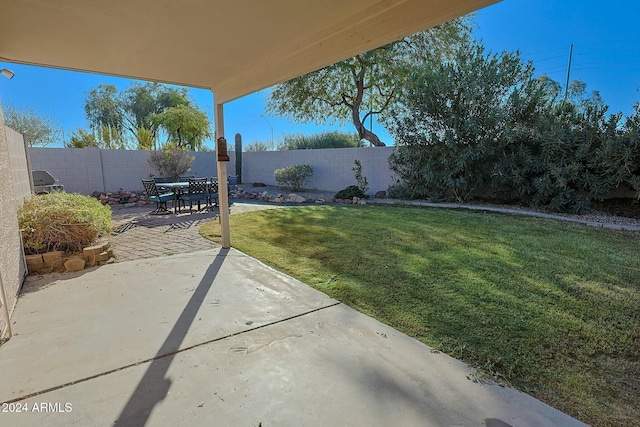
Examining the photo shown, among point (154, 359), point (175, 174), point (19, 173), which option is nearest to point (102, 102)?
point (175, 174)

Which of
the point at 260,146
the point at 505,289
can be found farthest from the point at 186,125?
the point at 505,289

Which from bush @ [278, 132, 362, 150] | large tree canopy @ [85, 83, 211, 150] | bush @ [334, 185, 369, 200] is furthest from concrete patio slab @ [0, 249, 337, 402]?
large tree canopy @ [85, 83, 211, 150]

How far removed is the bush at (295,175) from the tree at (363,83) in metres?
2.85

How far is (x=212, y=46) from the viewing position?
3221mm

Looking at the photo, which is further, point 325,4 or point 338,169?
point 338,169

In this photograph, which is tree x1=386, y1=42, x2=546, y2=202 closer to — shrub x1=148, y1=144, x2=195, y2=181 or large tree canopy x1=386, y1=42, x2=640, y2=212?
large tree canopy x1=386, y1=42, x2=640, y2=212

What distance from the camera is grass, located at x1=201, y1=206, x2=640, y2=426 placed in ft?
6.63

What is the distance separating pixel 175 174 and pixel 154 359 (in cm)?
1075

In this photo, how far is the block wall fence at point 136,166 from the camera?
1012cm

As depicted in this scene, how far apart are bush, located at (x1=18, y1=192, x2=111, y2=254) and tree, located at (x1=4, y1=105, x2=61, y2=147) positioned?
12812mm

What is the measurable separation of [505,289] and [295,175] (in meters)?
9.76

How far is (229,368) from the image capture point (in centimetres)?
209

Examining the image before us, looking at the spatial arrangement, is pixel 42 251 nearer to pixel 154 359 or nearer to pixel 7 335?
pixel 7 335

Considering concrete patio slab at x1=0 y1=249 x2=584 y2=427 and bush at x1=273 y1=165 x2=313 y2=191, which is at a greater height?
bush at x1=273 y1=165 x2=313 y2=191
